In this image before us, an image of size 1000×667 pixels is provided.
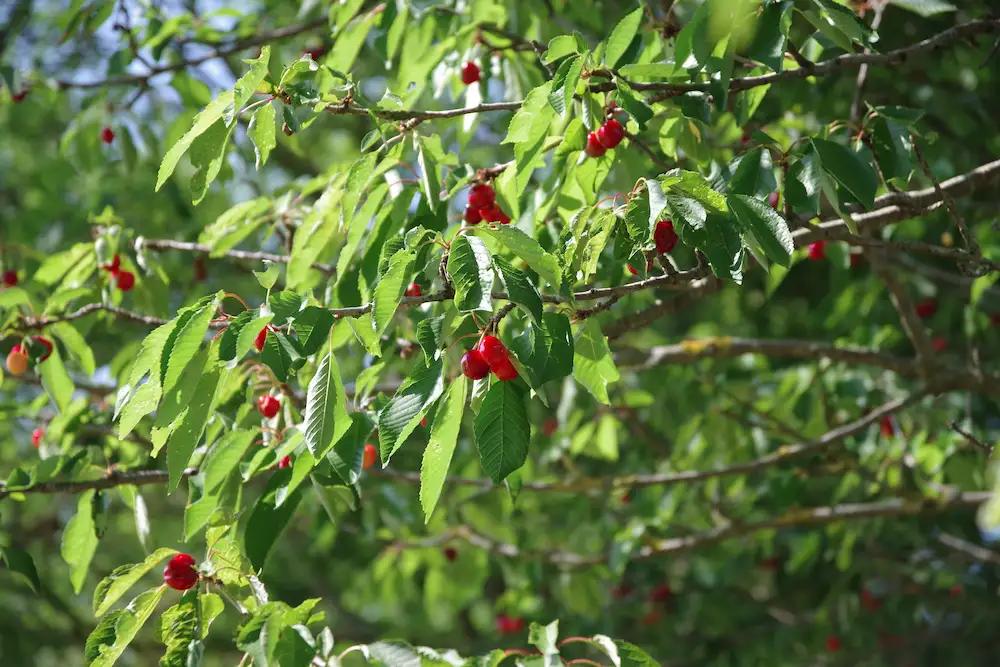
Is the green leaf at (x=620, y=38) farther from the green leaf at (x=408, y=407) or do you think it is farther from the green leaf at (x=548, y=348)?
the green leaf at (x=408, y=407)

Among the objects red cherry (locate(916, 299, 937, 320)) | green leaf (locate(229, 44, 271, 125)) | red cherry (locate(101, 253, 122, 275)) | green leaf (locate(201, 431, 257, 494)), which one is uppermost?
green leaf (locate(229, 44, 271, 125))

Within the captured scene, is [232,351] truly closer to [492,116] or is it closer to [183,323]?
[183,323]

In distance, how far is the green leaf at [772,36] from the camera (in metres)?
2.01

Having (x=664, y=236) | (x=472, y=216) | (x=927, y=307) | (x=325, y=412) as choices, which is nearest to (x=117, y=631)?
(x=325, y=412)

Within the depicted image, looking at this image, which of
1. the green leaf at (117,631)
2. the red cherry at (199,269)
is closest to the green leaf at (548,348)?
the green leaf at (117,631)

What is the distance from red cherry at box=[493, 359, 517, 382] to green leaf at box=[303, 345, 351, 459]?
0.26 metres

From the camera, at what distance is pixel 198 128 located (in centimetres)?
187

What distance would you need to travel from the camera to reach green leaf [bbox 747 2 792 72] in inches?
79.1

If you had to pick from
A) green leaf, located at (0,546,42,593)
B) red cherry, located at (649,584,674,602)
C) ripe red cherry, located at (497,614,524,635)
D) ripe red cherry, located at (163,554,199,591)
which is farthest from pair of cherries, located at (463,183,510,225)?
ripe red cherry, located at (497,614,524,635)

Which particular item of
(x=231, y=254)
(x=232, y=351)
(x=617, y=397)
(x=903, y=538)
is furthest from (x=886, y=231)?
(x=232, y=351)

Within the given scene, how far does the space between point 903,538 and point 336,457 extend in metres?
3.31

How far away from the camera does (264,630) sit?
1.67 meters

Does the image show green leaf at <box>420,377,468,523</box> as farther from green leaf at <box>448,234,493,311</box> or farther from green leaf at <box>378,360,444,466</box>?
green leaf at <box>448,234,493,311</box>

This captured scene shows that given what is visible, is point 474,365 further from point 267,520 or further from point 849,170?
point 849,170
